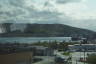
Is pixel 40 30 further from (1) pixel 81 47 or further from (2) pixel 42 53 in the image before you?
(1) pixel 81 47

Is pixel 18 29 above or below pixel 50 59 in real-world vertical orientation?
above

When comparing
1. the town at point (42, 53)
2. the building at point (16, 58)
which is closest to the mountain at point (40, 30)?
the town at point (42, 53)

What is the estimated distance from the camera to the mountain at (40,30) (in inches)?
671

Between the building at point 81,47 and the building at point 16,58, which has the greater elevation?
the building at point 16,58

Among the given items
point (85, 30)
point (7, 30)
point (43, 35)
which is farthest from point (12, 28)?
point (85, 30)

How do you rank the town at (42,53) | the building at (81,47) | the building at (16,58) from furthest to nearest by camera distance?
1. the building at (81,47)
2. the town at (42,53)
3. the building at (16,58)

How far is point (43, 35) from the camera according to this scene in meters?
22.7

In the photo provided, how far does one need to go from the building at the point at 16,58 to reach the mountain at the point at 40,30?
277 cm

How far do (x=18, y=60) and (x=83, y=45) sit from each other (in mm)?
23902

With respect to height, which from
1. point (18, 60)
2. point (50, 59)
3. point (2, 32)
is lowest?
point (50, 59)

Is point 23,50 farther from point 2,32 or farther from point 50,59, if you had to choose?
point 50,59

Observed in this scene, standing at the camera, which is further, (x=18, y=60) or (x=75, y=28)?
(x=75, y=28)

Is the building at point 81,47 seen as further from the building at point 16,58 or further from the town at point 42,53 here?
the building at point 16,58

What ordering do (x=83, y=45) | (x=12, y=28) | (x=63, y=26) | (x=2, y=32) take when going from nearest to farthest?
(x=2, y=32), (x=12, y=28), (x=63, y=26), (x=83, y=45)
